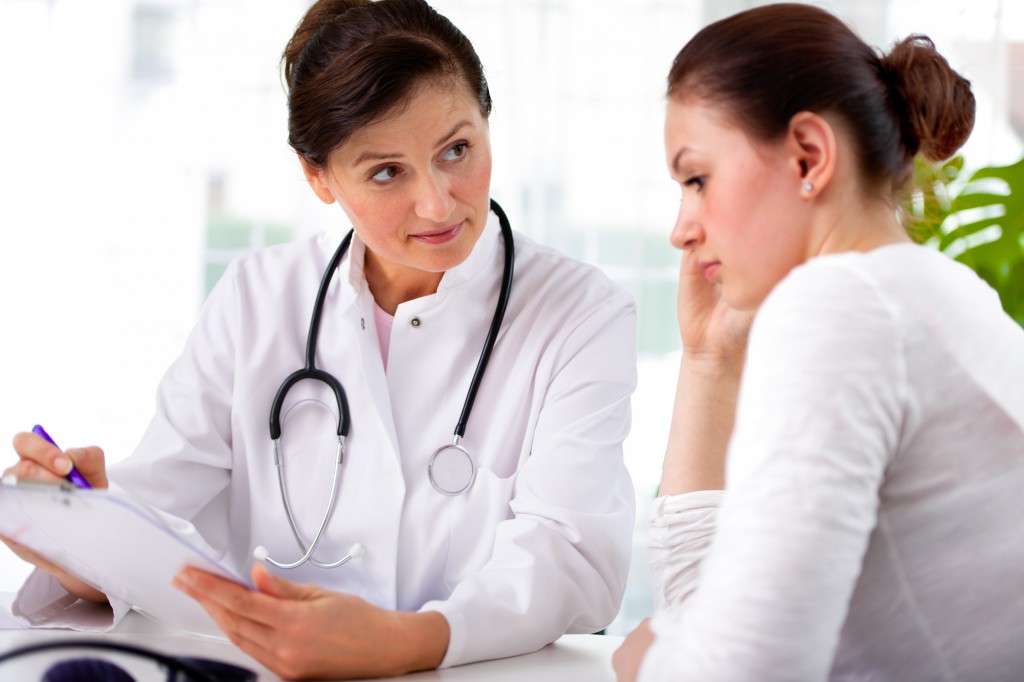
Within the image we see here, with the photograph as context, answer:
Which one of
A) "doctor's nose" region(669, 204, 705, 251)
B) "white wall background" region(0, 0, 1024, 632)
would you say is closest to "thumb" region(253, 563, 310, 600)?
"doctor's nose" region(669, 204, 705, 251)

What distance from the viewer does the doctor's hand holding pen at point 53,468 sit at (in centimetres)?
120

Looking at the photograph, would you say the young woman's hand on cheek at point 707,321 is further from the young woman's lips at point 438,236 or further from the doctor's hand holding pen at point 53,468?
the doctor's hand holding pen at point 53,468

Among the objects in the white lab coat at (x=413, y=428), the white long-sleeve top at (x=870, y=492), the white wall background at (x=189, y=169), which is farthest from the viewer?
the white wall background at (x=189, y=169)

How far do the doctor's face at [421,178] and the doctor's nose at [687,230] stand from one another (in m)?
0.49

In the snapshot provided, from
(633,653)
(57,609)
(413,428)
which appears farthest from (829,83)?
(57,609)

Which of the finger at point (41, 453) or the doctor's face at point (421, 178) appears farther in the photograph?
the doctor's face at point (421, 178)

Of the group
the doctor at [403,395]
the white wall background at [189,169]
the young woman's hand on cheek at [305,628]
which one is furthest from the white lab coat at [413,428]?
the white wall background at [189,169]

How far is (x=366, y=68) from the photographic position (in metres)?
1.32

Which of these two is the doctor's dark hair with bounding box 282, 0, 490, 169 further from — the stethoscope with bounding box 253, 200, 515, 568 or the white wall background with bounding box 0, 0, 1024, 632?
the white wall background with bounding box 0, 0, 1024, 632

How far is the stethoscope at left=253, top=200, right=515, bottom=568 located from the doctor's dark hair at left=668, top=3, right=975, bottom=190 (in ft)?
1.97

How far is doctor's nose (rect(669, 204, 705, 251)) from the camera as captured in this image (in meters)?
0.94

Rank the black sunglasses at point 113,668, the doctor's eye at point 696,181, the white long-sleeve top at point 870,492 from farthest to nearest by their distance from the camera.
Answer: the doctor's eye at point 696,181
the black sunglasses at point 113,668
the white long-sleeve top at point 870,492

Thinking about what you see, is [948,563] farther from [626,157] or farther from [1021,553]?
[626,157]

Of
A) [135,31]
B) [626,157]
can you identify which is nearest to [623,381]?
[626,157]
